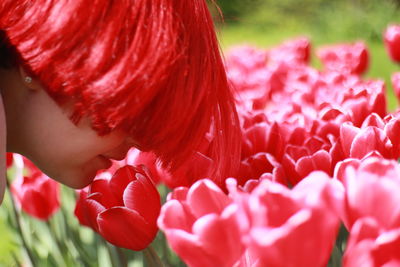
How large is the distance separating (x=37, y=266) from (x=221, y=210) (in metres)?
0.51

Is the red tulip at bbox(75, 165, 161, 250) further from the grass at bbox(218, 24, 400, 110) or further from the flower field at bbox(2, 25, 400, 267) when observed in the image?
the grass at bbox(218, 24, 400, 110)

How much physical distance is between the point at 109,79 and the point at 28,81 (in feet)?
0.34

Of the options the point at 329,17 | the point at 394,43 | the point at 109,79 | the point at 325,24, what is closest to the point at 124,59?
the point at 109,79

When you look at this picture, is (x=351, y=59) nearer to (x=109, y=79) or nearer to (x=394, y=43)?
(x=394, y=43)

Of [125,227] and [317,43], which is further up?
[125,227]

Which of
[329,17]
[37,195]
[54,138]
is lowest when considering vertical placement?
[329,17]

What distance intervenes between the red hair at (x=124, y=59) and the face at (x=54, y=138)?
0.06 feet

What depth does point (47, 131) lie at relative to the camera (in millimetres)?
727

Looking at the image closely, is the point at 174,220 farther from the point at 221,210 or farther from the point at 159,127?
the point at 159,127

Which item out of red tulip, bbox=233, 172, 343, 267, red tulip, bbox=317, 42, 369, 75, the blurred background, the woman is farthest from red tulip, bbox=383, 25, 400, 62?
red tulip, bbox=233, 172, 343, 267

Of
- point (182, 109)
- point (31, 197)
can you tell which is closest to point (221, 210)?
point (182, 109)

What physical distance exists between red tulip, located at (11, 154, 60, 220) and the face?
0.20 m

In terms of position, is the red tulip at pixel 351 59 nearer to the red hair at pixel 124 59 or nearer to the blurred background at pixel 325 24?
the blurred background at pixel 325 24

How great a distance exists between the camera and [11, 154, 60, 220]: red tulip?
98 centimetres
